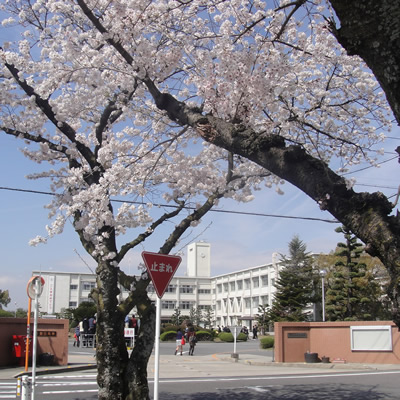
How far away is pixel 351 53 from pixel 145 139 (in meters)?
7.56

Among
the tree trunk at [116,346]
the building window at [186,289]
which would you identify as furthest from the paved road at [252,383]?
the building window at [186,289]

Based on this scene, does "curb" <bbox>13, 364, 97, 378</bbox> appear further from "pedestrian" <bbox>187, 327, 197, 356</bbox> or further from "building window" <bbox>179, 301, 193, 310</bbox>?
"building window" <bbox>179, 301, 193, 310</bbox>

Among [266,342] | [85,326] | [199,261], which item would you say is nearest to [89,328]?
[85,326]

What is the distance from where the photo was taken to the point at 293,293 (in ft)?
A: 155

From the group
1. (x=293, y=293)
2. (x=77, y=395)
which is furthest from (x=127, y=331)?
(x=293, y=293)

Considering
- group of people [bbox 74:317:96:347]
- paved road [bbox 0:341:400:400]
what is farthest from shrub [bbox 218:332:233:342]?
paved road [bbox 0:341:400:400]

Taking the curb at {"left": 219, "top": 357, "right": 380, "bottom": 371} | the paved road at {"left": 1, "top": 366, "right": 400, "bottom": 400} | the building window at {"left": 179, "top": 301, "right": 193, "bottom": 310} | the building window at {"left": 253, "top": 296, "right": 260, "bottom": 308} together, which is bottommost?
the building window at {"left": 179, "top": 301, "right": 193, "bottom": 310}

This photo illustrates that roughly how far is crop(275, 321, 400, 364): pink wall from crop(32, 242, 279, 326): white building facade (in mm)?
55198

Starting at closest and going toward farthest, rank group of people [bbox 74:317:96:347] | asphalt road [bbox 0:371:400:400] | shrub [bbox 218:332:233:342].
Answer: asphalt road [bbox 0:371:400:400] < group of people [bbox 74:317:96:347] < shrub [bbox 218:332:233:342]

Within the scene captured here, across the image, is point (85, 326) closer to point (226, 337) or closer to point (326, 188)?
point (226, 337)

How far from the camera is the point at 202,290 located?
101m

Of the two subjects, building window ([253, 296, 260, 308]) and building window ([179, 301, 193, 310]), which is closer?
building window ([253, 296, 260, 308])

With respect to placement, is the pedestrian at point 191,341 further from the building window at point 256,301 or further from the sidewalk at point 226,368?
the building window at point 256,301

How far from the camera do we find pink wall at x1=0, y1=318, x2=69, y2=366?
61.9ft
